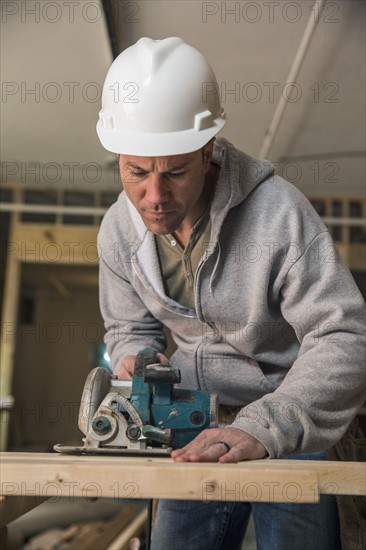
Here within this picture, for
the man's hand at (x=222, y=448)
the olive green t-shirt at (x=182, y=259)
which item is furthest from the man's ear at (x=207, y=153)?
the man's hand at (x=222, y=448)

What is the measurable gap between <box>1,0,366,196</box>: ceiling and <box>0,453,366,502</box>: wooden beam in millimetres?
2763

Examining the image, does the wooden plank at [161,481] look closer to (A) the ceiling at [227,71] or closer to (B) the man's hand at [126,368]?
(B) the man's hand at [126,368]

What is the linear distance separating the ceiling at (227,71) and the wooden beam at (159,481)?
2.76 meters

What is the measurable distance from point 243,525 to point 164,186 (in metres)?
1.04

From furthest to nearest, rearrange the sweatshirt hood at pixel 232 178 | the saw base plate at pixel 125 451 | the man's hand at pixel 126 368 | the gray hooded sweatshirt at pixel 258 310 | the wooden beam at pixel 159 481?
the man's hand at pixel 126 368 < the sweatshirt hood at pixel 232 178 < the gray hooded sweatshirt at pixel 258 310 < the saw base plate at pixel 125 451 < the wooden beam at pixel 159 481

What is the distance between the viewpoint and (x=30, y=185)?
244 inches

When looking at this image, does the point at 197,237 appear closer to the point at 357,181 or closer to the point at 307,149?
the point at 307,149

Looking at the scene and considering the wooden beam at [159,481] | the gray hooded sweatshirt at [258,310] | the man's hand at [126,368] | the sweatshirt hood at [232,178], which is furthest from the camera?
the man's hand at [126,368]

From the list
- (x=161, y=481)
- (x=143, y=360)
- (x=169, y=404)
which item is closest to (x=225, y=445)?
(x=161, y=481)

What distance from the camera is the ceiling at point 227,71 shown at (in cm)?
343

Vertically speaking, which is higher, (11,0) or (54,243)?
(11,0)

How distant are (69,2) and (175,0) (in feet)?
1.74

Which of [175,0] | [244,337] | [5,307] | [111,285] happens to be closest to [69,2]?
[175,0]

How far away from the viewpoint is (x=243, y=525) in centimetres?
195
